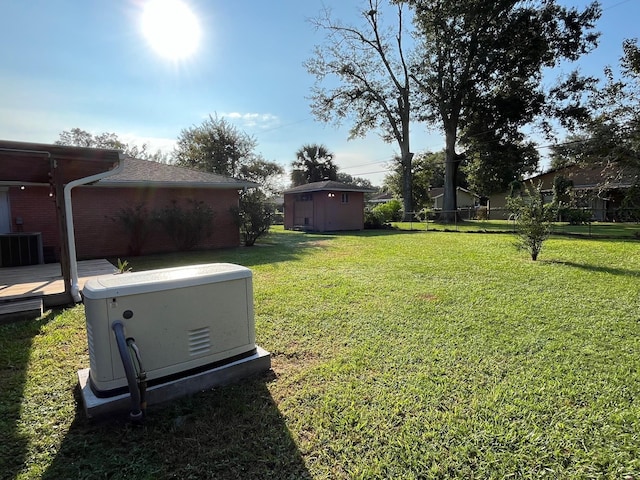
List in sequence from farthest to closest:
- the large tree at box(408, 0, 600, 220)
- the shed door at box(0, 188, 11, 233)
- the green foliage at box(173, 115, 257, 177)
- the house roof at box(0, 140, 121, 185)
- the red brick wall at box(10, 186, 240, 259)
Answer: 1. the green foliage at box(173, 115, 257, 177)
2. the large tree at box(408, 0, 600, 220)
3. the red brick wall at box(10, 186, 240, 259)
4. the shed door at box(0, 188, 11, 233)
5. the house roof at box(0, 140, 121, 185)

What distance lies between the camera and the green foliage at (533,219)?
754 cm

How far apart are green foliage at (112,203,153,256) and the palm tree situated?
2550 centimetres

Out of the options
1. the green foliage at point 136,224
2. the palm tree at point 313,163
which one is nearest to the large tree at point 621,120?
the green foliage at point 136,224

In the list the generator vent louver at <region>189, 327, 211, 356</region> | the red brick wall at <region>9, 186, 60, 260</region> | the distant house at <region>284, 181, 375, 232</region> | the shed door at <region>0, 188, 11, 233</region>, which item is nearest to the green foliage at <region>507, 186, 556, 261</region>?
the generator vent louver at <region>189, 327, 211, 356</region>

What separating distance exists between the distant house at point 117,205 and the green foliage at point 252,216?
28cm

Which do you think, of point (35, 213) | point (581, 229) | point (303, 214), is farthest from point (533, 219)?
point (303, 214)

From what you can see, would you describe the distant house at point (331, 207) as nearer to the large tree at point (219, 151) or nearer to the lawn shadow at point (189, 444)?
the large tree at point (219, 151)

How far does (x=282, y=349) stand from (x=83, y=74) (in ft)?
34.3

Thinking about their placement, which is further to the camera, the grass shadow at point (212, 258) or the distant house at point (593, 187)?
the distant house at point (593, 187)

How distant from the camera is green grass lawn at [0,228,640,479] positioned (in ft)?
6.09

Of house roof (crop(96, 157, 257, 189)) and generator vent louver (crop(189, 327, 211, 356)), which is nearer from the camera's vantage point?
generator vent louver (crop(189, 327, 211, 356))

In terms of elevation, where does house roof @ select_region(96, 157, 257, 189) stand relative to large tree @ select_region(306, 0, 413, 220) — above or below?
below

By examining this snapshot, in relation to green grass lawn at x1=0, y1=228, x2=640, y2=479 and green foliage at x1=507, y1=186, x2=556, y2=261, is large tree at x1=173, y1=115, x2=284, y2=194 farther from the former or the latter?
green grass lawn at x1=0, y1=228, x2=640, y2=479

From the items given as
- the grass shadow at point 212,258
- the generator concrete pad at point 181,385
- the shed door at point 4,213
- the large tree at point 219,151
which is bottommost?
the generator concrete pad at point 181,385
